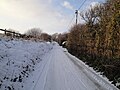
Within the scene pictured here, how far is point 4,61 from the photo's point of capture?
33.6 feet

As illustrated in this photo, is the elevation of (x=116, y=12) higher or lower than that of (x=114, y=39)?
higher

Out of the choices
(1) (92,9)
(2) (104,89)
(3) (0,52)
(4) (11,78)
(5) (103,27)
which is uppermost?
(1) (92,9)

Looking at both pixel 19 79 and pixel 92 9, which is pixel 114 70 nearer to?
pixel 19 79

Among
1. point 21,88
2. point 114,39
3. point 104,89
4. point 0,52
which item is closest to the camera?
point 21,88

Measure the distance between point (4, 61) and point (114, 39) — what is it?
10.7m

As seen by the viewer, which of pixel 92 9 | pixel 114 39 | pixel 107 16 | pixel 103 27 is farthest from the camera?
pixel 92 9

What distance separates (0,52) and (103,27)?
1373cm

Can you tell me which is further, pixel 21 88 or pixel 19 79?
pixel 19 79

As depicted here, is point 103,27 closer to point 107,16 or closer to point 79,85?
point 107,16

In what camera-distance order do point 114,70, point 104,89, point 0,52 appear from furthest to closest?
point 114,70
point 0,52
point 104,89

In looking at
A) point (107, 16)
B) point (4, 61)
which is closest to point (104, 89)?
point (4, 61)

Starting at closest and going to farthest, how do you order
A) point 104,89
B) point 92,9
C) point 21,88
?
point 21,88
point 104,89
point 92,9

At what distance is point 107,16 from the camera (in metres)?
21.0

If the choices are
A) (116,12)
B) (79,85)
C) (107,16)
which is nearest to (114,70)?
(79,85)
